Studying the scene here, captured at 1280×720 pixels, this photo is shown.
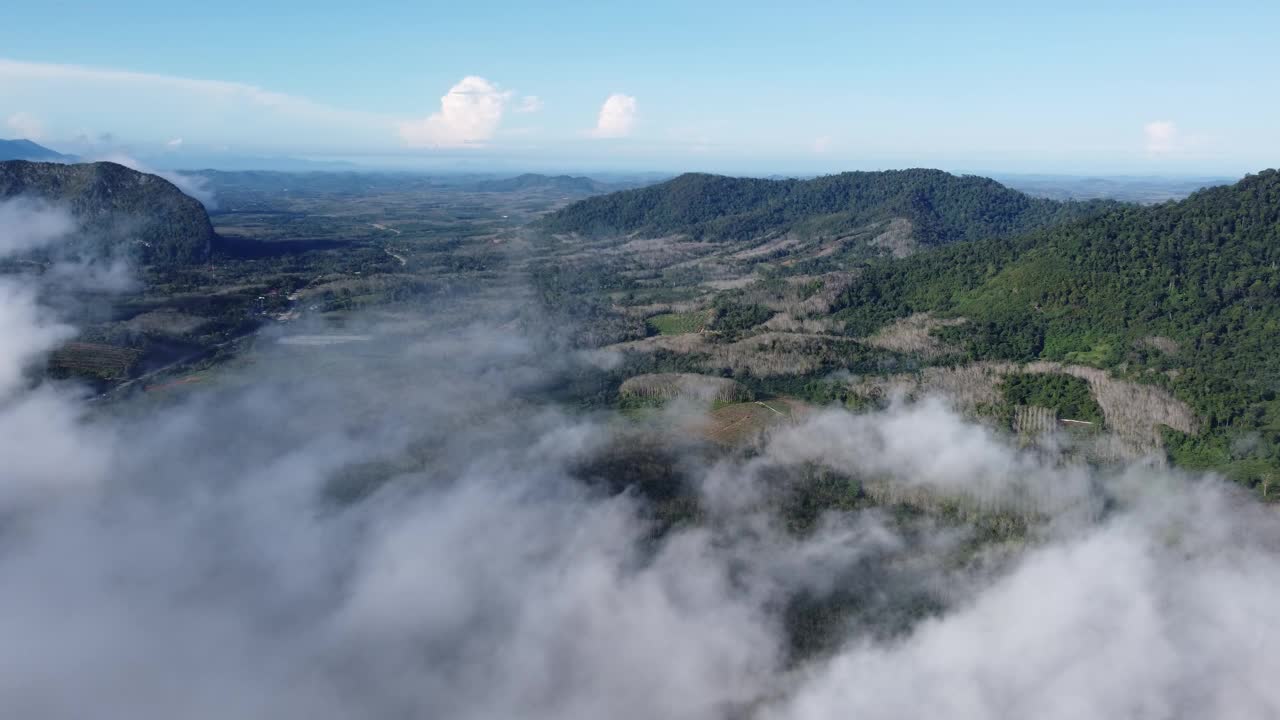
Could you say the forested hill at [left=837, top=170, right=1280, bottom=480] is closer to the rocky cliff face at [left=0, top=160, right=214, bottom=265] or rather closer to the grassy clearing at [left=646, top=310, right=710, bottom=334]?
the grassy clearing at [left=646, top=310, right=710, bottom=334]

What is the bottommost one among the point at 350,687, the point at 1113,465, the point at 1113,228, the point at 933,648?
the point at 350,687

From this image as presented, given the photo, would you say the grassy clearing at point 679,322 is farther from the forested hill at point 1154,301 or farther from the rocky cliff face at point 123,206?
the rocky cliff face at point 123,206

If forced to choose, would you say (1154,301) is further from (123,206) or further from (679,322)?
(123,206)

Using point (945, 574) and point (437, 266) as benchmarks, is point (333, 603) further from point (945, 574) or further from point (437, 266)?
point (437, 266)

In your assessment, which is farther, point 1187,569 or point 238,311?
point 238,311

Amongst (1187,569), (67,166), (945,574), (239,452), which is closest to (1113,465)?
(1187,569)

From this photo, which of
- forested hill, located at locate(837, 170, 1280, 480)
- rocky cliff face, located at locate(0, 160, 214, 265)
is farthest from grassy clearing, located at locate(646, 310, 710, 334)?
rocky cliff face, located at locate(0, 160, 214, 265)

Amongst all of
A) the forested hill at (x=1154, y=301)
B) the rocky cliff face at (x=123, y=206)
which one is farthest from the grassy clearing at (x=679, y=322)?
the rocky cliff face at (x=123, y=206)
